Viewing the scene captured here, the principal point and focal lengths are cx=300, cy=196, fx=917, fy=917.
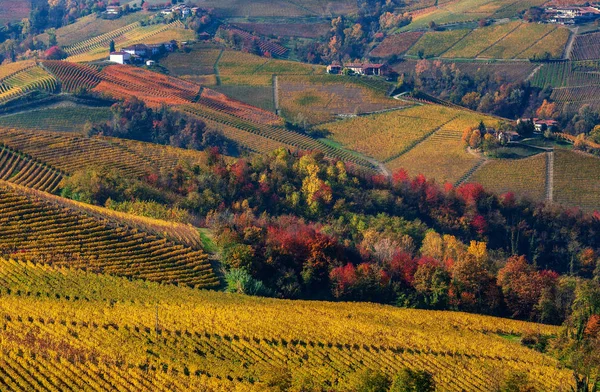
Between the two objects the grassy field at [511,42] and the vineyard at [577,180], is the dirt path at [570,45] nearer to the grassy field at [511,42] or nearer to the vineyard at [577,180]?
the grassy field at [511,42]

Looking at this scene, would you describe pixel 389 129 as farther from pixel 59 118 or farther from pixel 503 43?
pixel 503 43

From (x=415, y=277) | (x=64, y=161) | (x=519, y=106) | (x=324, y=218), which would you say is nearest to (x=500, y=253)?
(x=324, y=218)

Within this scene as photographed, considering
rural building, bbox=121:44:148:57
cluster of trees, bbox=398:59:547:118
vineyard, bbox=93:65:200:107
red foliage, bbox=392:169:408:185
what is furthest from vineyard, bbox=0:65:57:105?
cluster of trees, bbox=398:59:547:118

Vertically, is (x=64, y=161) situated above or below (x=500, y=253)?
above

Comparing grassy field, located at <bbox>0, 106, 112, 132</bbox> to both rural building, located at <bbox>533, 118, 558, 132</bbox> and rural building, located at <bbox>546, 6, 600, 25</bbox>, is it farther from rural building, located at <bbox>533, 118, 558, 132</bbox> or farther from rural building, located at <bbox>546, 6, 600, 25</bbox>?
rural building, located at <bbox>546, 6, 600, 25</bbox>

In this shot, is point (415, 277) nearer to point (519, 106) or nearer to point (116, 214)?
point (116, 214)
